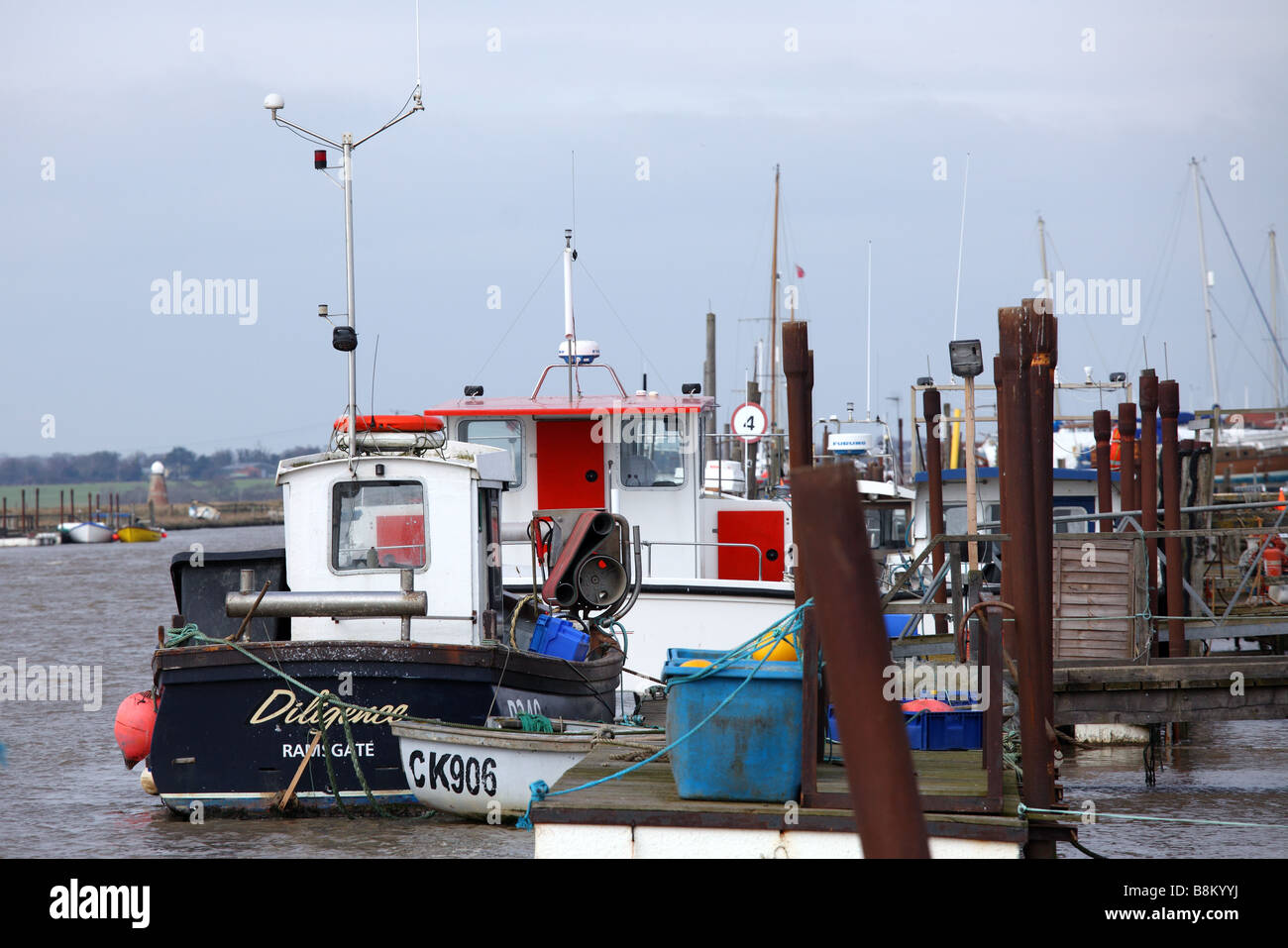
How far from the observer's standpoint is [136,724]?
11.4 m

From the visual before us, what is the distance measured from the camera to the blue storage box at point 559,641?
38.6 feet

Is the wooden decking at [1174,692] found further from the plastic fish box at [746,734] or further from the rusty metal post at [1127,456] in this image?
the plastic fish box at [746,734]

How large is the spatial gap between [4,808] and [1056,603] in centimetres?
940

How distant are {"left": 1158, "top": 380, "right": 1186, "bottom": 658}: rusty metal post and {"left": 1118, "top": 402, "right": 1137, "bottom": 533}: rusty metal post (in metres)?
1.57

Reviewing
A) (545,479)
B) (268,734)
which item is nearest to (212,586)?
(268,734)

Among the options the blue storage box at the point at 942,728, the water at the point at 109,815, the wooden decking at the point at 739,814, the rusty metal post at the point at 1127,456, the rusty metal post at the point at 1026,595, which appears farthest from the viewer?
the rusty metal post at the point at 1127,456

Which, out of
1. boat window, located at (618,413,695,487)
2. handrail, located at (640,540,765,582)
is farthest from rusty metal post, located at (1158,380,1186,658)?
boat window, located at (618,413,695,487)

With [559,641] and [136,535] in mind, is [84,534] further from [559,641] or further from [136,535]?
[559,641]

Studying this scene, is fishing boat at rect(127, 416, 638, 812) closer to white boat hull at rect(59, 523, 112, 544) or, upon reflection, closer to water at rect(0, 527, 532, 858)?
water at rect(0, 527, 532, 858)

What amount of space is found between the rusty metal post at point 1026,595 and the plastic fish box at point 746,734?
1685 millimetres

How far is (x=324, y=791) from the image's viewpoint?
1002cm

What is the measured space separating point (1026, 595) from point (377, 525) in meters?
5.34
